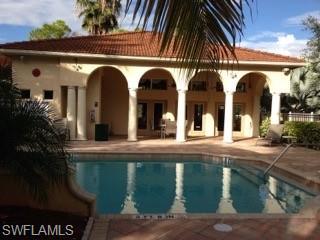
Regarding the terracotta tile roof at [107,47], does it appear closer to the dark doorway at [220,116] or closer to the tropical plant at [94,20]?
the dark doorway at [220,116]

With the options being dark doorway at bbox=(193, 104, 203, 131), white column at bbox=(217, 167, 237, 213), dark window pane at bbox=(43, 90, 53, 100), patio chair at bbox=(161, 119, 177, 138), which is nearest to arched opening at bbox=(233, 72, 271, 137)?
dark doorway at bbox=(193, 104, 203, 131)

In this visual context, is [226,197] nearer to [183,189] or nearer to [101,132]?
[183,189]

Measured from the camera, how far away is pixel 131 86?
2088 centimetres

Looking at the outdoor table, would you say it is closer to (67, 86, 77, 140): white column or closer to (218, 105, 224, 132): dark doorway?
(218, 105, 224, 132): dark doorway

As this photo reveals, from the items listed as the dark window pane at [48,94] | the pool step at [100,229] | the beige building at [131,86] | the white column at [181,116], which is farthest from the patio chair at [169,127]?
the pool step at [100,229]

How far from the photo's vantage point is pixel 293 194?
1059 centimetres

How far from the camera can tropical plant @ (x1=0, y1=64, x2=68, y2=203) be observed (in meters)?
5.30

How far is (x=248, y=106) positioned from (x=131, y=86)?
27.6 feet

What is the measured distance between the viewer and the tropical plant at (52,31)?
188 ft

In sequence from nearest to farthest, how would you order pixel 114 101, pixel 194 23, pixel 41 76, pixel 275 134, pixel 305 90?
pixel 194 23 → pixel 275 134 → pixel 41 76 → pixel 114 101 → pixel 305 90

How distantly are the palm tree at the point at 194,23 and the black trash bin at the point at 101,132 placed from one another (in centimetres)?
1769

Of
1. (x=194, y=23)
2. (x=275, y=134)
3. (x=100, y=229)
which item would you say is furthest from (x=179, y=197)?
(x=275, y=134)

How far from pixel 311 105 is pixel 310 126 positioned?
915 cm

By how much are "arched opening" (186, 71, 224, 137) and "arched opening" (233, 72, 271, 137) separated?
48.9 inches
